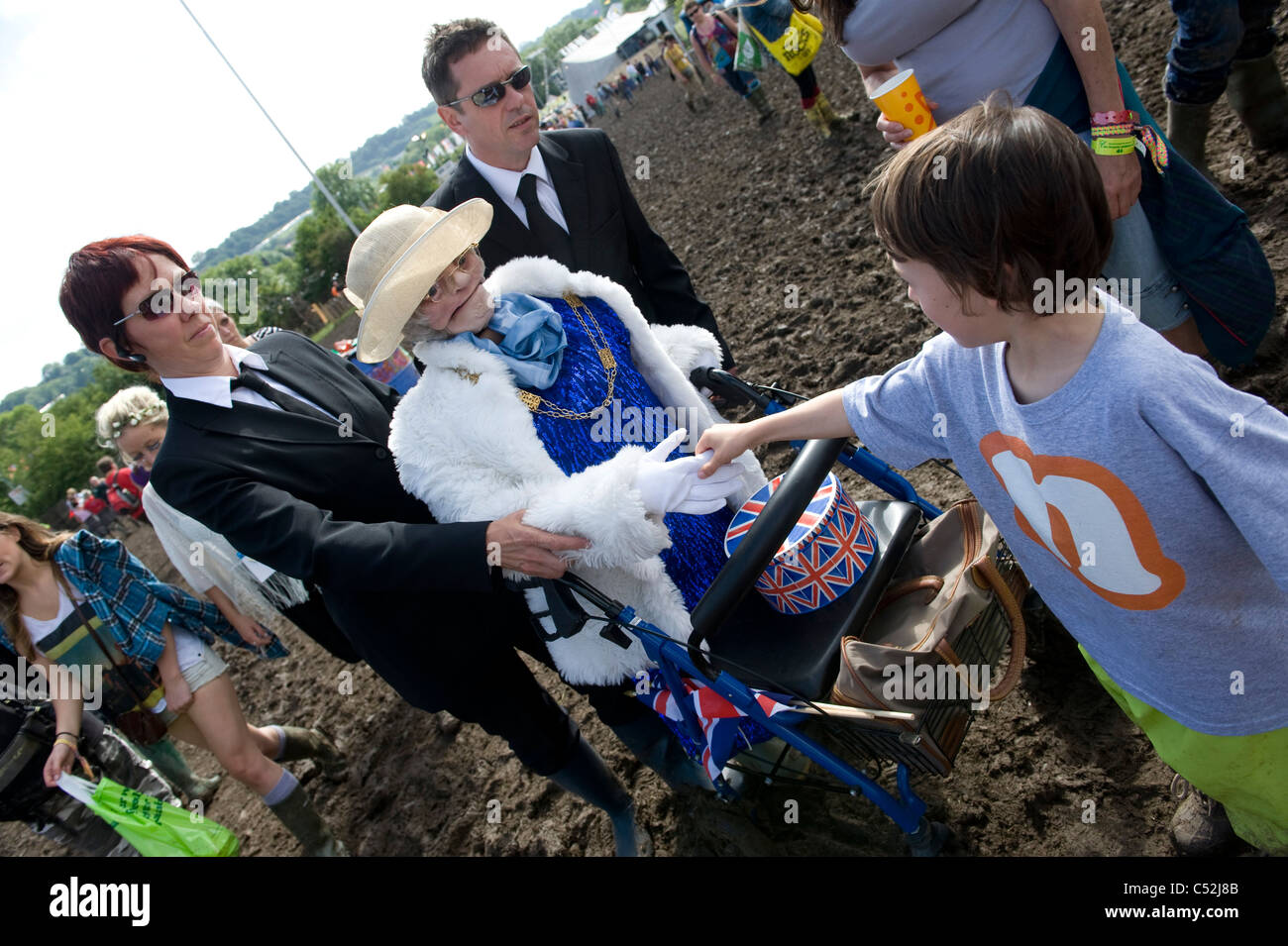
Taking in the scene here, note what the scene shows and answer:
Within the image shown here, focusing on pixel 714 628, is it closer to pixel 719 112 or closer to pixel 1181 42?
pixel 1181 42

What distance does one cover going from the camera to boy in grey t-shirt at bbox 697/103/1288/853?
1.19 metres

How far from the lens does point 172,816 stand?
9.41 feet

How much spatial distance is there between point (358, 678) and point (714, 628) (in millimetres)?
4450

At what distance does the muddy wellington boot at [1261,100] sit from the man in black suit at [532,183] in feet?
10.3

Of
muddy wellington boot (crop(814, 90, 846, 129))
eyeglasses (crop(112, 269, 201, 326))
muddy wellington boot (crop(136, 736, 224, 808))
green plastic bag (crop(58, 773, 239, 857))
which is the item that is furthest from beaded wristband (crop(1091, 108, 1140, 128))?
muddy wellington boot (crop(814, 90, 846, 129))

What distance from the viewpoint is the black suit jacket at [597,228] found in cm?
307

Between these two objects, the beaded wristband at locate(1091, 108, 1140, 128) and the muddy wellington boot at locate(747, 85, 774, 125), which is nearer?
the beaded wristband at locate(1091, 108, 1140, 128)

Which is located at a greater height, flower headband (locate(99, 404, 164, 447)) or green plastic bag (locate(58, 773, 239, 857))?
flower headband (locate(99, 404, 164, 447))

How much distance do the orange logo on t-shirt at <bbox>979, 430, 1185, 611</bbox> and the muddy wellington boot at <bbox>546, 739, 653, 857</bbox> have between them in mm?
1977

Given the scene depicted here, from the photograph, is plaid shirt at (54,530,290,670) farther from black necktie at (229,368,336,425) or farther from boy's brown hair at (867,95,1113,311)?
boy's brown hair at (867,95,1113,311)

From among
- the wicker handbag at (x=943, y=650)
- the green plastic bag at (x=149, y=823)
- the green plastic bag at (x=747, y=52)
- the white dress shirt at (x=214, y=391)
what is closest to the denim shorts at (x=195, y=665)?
the green plastic bag at (x=149, y=823)

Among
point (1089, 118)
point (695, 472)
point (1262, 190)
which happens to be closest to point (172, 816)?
point (695, 472)

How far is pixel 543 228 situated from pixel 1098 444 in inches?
94.8

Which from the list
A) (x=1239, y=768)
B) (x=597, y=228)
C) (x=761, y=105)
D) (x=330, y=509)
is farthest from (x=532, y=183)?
(x=761, y=105)
